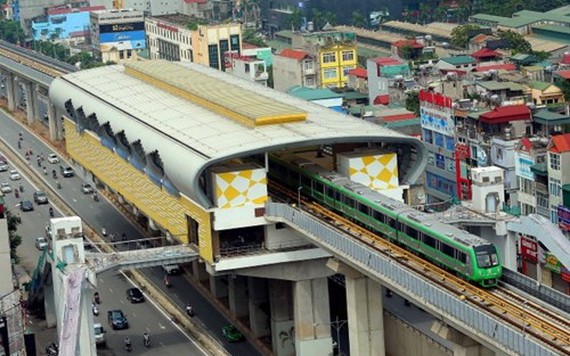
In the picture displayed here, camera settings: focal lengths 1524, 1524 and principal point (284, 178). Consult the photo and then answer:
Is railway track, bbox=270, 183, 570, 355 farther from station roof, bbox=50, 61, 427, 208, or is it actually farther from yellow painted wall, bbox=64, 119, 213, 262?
yellow painted wall, bbox=64, 119, 213, 262

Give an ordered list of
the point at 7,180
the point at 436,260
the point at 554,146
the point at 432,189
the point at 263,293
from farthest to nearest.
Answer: the point at 7,180
the point at 432,189
the point at 554,146
the point at 263,293
the point at 436,260

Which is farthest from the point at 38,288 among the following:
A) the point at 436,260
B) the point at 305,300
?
the point at 436,260

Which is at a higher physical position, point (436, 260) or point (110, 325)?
point (436, 260)

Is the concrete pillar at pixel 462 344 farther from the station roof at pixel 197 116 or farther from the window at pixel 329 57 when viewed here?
the window at pixel 329 57

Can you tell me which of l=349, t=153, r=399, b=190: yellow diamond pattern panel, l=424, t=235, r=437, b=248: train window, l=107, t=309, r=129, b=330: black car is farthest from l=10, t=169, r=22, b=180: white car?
l=424, t=235, r=437, b=248: train window

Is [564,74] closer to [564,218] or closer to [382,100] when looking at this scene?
[382,100]

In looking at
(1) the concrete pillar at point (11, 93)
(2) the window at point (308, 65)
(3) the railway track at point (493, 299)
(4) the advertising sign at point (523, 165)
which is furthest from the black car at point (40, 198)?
(3) the railway track at point (493, 299)

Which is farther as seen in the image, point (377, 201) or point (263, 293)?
point (263, 293)

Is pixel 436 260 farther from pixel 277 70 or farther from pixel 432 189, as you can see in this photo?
pixel 277 70
